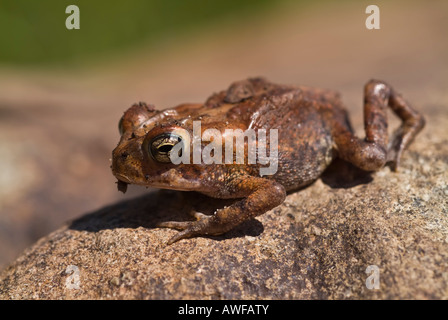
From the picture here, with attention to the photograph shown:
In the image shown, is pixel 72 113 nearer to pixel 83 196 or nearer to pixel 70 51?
pixel 83 196

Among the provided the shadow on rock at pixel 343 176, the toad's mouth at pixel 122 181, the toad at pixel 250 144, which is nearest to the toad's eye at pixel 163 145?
the toad at pixel 250 144

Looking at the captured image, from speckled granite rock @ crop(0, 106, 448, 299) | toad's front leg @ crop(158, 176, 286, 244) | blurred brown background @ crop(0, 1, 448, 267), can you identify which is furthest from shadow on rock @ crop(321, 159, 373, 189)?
blurred brown background @ crop(0, 1, 448, 267)

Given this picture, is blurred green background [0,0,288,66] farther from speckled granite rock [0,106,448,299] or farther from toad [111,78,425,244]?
speckled granite rock [0,106,448,299]

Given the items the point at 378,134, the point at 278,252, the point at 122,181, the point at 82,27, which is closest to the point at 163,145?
the point at 122,181

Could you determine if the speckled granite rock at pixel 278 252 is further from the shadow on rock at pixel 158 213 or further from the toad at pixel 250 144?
the toad at pixel 250 144

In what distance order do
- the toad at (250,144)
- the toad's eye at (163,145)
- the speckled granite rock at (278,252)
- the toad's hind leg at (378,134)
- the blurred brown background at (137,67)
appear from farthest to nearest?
the blurred brown background at (137,67) → the toad's hind leg at (378,134) → the toad at (250,144) → the toad's eye at (163,145) → the speckled granite rock at (278,252)

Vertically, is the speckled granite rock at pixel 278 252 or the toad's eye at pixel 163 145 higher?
the toad's eye at pixel 163 145

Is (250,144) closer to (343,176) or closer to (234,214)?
(234,214)

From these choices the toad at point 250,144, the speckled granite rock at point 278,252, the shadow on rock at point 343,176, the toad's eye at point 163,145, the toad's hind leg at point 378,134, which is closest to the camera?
the speckled granite rock at point 278,252
